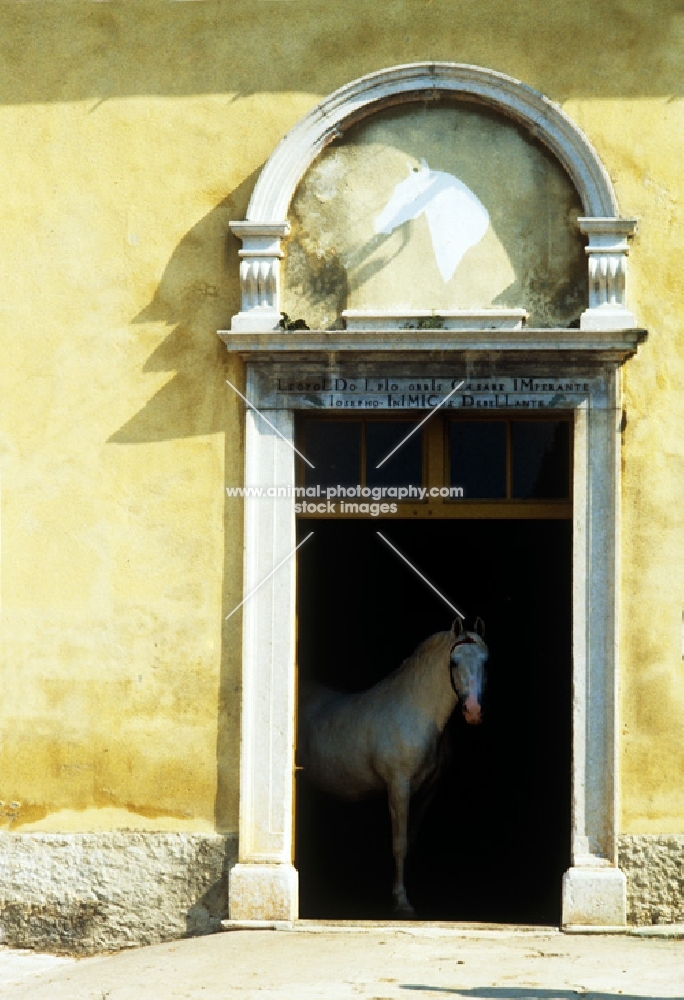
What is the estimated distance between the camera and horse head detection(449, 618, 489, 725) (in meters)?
10.1

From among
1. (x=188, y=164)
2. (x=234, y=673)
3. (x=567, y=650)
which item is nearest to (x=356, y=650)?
(x=567, y=650)

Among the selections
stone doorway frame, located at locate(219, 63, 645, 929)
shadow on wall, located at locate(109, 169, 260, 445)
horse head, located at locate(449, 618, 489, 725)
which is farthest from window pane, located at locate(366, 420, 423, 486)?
horse head, located at locate(449, 618, 489, 725)

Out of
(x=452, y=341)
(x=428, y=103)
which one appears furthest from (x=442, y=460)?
(x=428, y=103)

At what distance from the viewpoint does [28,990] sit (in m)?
8.47

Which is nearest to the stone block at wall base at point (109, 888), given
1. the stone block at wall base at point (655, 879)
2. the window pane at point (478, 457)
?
the stone block at wall base at point (655, 879)

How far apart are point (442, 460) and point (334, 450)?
676 millimetres

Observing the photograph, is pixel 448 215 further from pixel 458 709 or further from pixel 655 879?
pixel 458 709

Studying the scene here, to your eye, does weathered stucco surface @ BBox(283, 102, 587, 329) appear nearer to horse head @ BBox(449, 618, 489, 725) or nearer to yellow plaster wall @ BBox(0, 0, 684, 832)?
yellow plaster wall @ BBox(0, 0, 684, 832)

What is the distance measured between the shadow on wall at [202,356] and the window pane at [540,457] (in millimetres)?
1715

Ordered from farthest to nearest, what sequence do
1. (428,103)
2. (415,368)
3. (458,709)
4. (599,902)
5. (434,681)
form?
(458,709) < (434,681) < (428,103) < (415,368) < (599,902)

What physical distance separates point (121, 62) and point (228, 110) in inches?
28.8

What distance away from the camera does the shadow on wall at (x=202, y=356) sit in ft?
31.6

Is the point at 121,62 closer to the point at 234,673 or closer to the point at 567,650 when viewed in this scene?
the point at 234,673

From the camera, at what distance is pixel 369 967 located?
844 cm
